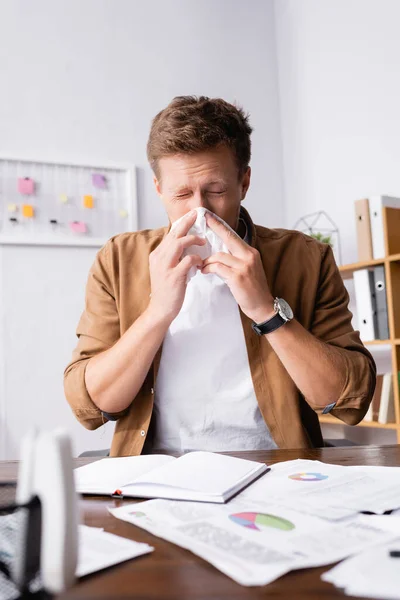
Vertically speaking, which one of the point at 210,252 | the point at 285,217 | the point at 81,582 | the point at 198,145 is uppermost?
the point at 285,217

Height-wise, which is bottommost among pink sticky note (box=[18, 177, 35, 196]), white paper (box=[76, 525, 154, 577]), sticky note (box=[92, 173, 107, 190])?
white paper (box=[76, 525, 154, 577])

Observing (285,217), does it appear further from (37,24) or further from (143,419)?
(143,419)

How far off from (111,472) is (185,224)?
0.60 meters

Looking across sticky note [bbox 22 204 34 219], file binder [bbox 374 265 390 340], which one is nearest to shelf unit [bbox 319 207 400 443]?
file binder [bbox 374 265 390 340]

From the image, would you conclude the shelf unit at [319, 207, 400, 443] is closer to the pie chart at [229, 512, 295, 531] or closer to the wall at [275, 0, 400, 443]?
the wall at [275, 0, 400, 443]

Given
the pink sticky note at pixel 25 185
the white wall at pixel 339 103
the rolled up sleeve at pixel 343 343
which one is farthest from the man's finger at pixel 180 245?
A: the pink sticky note at pixel 25 185

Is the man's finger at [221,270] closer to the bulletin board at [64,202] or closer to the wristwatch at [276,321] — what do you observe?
the wristwatch at [276,321]

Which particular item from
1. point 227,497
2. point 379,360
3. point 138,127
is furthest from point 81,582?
point 138,127

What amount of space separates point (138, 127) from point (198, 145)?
1835 mm

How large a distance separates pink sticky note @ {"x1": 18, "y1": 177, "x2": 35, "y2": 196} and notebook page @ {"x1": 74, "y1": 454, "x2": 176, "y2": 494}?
202 centimetres

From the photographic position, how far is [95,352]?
1435mm

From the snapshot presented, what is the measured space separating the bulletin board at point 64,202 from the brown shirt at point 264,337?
137cm

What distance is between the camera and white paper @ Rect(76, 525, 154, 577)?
0.56 m

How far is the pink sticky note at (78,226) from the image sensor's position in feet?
9.53
